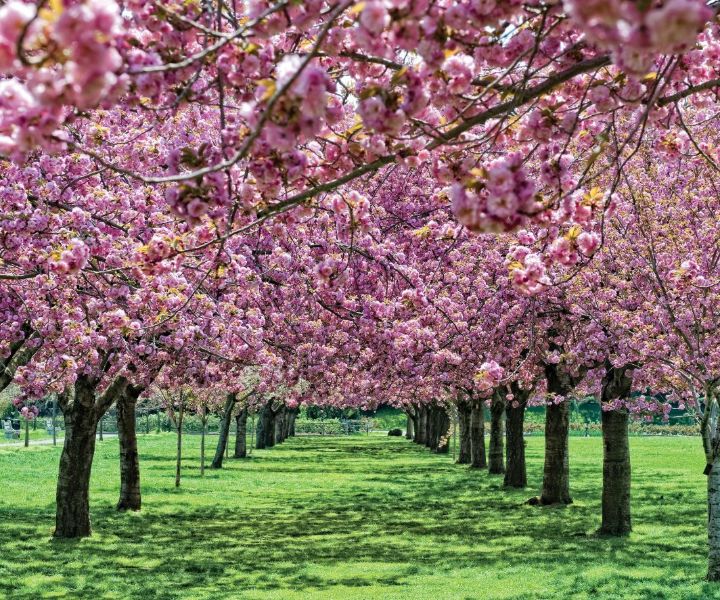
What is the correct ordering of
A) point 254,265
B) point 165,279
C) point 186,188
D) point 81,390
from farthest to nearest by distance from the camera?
point 81,390 < point 254,265 < point 165,279 < point 186,188

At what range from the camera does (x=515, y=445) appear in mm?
28719

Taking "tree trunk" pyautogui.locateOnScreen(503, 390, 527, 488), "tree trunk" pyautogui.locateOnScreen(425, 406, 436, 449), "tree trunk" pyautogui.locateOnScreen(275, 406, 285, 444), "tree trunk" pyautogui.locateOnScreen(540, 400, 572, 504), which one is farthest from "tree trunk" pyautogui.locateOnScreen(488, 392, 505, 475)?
"tree trunk" pyautogui.locateOnScreen(275, 406, 285, 444)

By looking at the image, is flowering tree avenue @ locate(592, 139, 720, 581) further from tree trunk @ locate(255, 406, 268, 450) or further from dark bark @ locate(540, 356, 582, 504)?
tree trunk @ locate(255, 406, 268, 450)

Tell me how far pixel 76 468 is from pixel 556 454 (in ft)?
39.9

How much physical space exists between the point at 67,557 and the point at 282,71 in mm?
14353

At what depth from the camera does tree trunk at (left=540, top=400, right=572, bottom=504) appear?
72.6 feet

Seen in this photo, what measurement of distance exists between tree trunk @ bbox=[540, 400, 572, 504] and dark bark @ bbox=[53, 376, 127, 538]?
431 inches

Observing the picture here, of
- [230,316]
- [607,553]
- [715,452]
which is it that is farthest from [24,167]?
[607,553]

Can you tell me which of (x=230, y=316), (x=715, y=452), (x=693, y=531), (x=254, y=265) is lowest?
(x=693, y=531)

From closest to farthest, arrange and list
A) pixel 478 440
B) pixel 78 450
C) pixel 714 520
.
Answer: pixel 714 520
pixel 78 450
pixel 478 440

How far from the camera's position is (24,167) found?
945 centimetres

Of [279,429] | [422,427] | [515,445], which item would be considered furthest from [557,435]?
[279,429]

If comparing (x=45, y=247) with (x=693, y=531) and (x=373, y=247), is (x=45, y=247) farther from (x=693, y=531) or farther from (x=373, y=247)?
(x=693, y=531)

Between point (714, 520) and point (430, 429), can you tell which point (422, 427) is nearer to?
point (430, 429)
